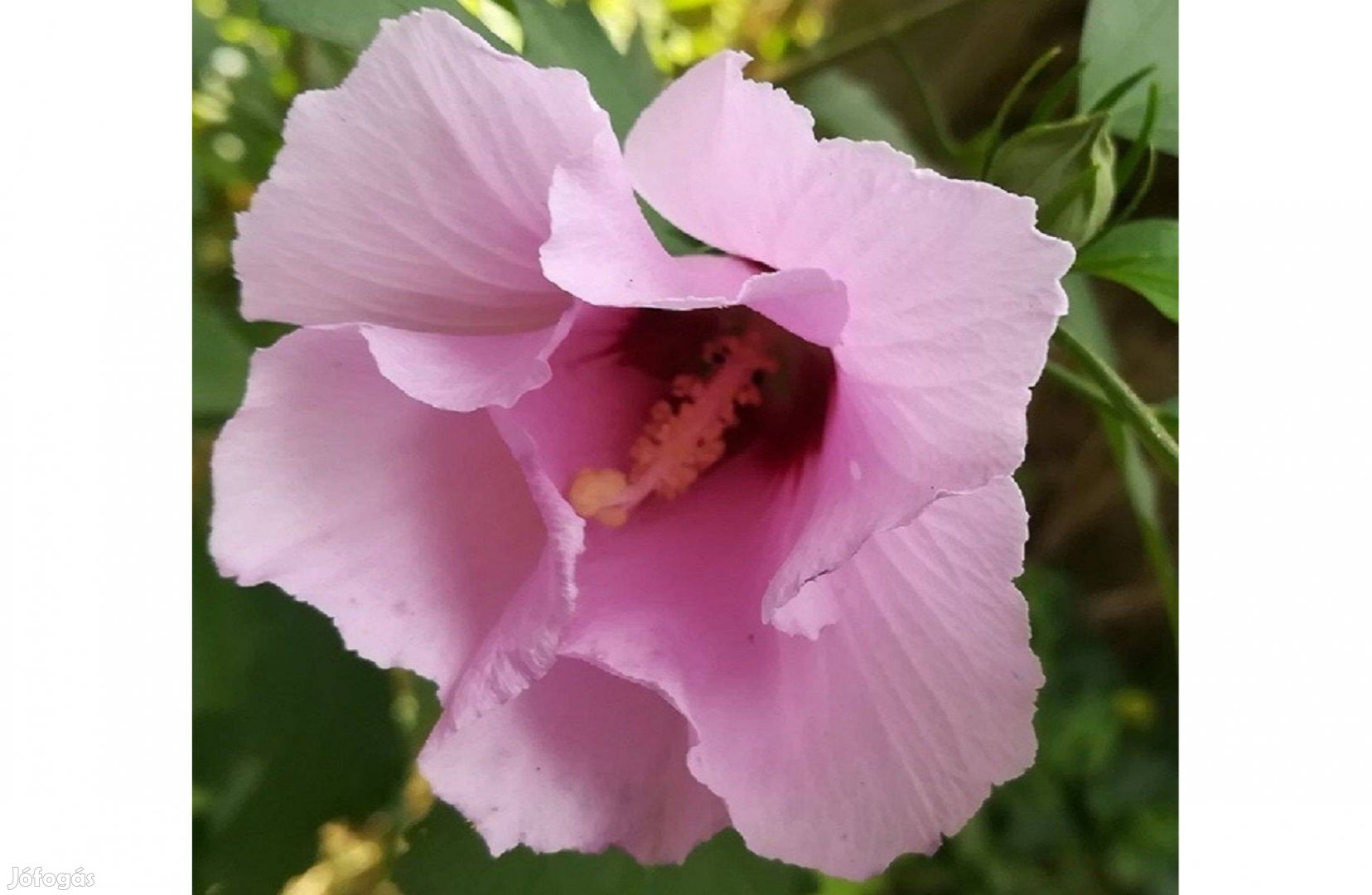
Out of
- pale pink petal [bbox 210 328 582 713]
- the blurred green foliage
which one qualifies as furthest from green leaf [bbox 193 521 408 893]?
pale pink petal [bbox 210 328 582 713]

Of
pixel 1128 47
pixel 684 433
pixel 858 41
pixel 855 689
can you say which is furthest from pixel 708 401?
pixel 858 41

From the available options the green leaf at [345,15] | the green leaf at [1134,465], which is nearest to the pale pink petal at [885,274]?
the green leaf at [345,15]

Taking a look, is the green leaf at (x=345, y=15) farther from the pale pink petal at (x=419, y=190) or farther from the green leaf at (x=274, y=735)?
the green leaf at (x=274, y=735)

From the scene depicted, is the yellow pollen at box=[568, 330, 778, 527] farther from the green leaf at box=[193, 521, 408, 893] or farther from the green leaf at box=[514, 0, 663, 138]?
the green leaf at box=[193, 521, 408, 893]

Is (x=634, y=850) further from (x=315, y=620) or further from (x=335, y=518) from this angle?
(x=315, y=620)

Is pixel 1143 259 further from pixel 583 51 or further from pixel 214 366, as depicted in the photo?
pixel 214 366
